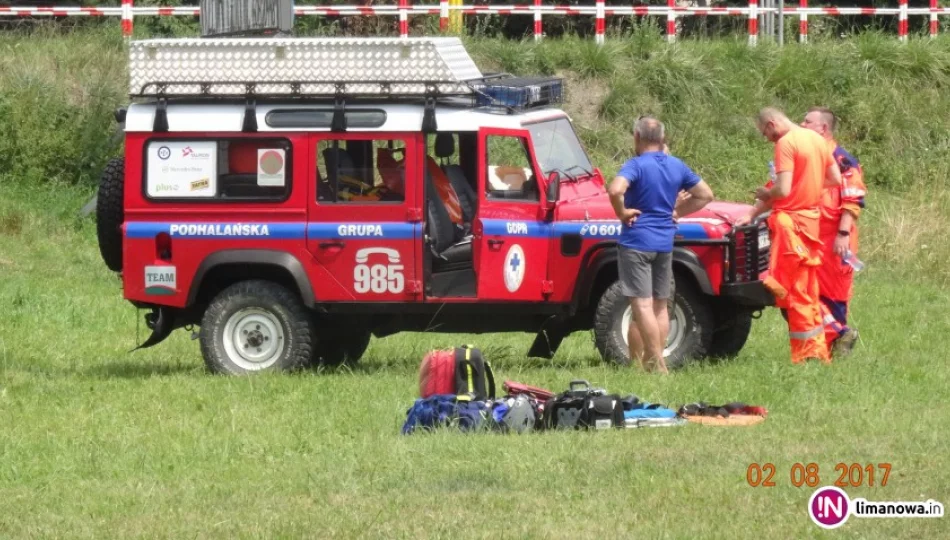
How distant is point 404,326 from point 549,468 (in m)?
4.36

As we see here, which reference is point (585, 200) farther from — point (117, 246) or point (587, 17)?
point (587, 17)

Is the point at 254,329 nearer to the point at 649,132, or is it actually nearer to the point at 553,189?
the point at 553,189

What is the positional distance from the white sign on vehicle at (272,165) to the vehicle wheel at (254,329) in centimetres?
79

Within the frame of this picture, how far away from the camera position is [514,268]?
39.6ft

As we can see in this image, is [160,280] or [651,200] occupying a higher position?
[651,200]

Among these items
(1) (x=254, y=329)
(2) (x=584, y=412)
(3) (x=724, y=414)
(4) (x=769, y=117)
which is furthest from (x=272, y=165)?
(3) (x=724, y=414)

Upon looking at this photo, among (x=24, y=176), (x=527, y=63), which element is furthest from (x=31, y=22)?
(x=527, y=63)

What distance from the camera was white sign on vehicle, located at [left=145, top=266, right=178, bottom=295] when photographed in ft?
40.4

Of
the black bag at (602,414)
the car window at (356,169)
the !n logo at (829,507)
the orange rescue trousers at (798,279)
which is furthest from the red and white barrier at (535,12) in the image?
the !n logo at (829,507)

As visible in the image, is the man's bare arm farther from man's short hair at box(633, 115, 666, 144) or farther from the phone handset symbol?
the phone handset symbol

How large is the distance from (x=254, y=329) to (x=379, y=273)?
3.54 ft

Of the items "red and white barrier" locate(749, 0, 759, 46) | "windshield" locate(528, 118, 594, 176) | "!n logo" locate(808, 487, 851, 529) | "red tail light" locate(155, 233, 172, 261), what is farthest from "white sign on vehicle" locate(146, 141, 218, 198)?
"red and white barrier" locate(749, 0, 759, 46)

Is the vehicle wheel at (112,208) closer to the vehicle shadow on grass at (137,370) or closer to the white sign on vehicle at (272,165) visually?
the vehicle shadow on grass at (137,370)

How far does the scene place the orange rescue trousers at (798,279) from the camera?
11.9 m
